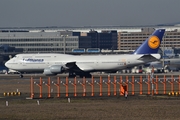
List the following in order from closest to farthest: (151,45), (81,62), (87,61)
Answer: (87,61)
(81,62)
(151,45)

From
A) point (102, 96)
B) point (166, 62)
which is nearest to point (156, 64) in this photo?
point (166, 62)

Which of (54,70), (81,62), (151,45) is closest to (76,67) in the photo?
(81,62)

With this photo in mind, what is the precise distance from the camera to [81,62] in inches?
3880

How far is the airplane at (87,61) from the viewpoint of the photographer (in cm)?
9625

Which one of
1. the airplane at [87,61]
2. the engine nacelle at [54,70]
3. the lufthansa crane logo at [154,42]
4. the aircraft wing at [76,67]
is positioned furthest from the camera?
the lufthansa crane logo at [154,42]

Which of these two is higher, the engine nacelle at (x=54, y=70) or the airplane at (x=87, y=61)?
the airplane at (x=87, y=61)

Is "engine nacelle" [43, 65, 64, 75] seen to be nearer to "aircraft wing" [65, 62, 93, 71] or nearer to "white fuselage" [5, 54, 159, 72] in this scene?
"aircraft wing" [65, 62, 93, 71]

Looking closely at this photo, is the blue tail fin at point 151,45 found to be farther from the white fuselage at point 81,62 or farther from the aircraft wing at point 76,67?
the aircraft wing at point 76,67

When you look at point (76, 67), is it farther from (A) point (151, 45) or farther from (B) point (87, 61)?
(A) point (151, 45)

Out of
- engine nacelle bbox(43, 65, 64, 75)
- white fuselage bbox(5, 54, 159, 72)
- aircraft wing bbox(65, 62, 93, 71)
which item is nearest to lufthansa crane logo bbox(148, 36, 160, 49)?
white fuselage bbox(5, 54, 159, 72)

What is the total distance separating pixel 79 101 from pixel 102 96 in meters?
5.82

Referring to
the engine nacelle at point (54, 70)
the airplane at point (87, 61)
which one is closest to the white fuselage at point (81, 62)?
the airplane at point (87, 61)

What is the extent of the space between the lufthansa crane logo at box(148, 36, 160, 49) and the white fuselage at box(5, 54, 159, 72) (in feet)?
10.6

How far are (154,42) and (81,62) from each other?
38.6 feet
